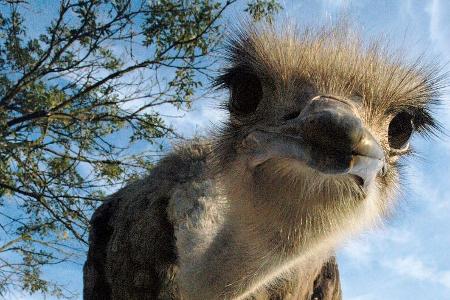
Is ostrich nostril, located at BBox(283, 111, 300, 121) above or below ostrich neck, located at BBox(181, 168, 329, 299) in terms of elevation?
above

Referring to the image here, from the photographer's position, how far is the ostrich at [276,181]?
5.96 ft

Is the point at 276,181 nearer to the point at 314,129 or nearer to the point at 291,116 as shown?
the point at 291,116

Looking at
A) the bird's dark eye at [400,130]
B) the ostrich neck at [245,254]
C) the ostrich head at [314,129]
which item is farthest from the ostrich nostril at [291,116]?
the bird's dark eye at [400,130]

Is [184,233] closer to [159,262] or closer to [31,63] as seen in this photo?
[159,262]

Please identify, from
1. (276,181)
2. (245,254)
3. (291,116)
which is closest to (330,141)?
(291,116)

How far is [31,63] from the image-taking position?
6.93 metres

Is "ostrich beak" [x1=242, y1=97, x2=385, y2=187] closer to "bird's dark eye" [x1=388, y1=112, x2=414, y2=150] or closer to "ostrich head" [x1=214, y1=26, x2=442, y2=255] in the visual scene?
"ostrich head" [x1=214, y1=26, x2=442, y2=255]

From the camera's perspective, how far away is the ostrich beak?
1.57 metres

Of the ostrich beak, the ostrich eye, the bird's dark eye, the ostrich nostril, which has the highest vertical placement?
the ostrich eye

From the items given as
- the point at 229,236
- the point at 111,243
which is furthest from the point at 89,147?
the point at 229,236

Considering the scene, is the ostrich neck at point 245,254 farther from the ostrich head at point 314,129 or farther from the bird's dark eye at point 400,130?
the bird's dark eye at point 400,130

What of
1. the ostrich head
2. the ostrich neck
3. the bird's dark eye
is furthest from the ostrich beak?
the bird's dark eye

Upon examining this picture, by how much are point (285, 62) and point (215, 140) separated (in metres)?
0.60

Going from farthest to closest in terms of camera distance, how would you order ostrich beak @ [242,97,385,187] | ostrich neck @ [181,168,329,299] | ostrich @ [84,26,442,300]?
ostrich neck @ [181,168,329,299] → ostrich @ [84,26,442,300] → ostrich beak @ [242,97,385,187]
